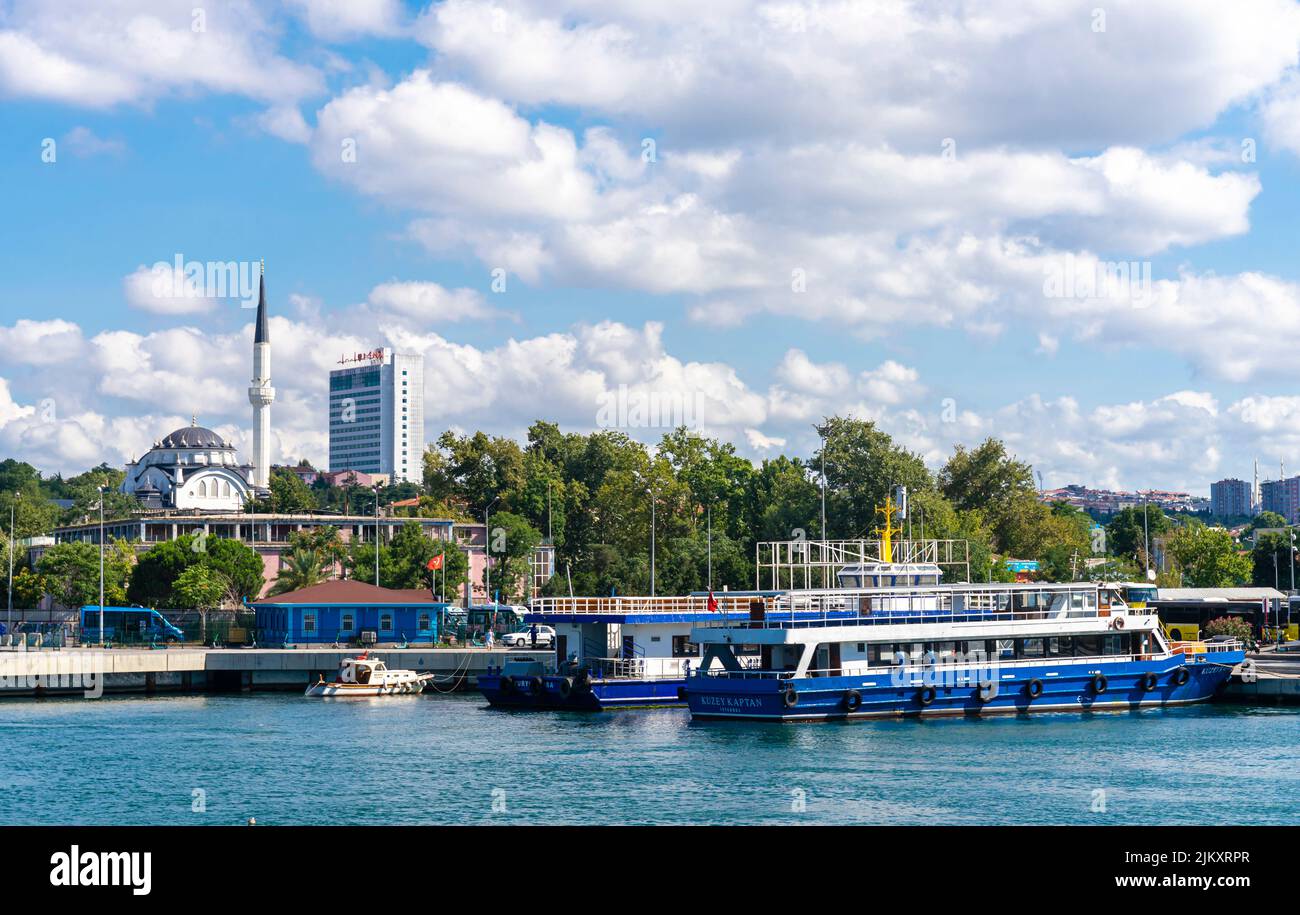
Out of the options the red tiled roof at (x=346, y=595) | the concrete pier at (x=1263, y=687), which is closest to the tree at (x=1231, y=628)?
the concrete pier at (x=1263, y=687)

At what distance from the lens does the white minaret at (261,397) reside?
621ft

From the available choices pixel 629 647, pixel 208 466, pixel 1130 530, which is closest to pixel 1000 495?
pixel 1130 530

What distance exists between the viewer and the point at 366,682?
60.1 metres

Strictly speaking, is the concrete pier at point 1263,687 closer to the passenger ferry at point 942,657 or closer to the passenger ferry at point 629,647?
the passenger ferry at point 942,657

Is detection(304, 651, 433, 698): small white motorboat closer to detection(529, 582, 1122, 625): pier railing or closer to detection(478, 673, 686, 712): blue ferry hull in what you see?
detection(478, 673, 686, 712): blue ferry hull

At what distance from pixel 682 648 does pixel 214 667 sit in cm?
2409

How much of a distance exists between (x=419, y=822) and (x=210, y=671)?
134 ft

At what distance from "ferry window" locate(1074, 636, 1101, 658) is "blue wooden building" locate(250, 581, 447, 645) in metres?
36.6

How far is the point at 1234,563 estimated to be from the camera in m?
98.5

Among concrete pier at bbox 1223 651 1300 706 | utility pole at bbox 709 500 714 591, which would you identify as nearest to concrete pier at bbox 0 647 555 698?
utility pole at bbox 709 500 714 591
